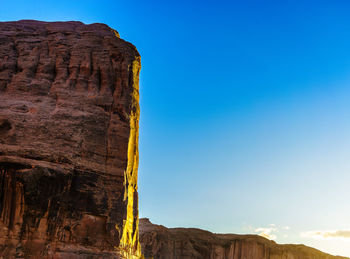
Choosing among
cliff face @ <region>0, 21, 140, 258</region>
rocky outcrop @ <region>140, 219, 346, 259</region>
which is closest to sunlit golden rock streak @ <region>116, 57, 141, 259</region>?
cliff face @ <region>0, 21, 140, 258</region>

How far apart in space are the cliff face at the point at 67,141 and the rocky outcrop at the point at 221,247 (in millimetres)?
43245

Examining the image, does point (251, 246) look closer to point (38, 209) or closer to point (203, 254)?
point (203, 254)

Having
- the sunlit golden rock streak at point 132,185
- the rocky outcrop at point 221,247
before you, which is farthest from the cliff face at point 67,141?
the rocky outcrop at point 221,247

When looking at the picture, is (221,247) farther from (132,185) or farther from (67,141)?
(67,141)

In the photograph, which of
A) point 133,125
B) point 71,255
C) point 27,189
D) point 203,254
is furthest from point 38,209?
point 203,254

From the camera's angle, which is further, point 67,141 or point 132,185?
point 132,185

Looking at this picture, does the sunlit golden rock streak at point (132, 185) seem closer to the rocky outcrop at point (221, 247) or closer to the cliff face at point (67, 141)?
the cliff face at point (67, 141)

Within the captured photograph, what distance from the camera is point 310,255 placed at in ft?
233

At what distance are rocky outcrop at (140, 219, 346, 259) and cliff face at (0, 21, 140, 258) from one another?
4324 centimetres

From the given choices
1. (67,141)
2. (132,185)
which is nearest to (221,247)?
(132,185)

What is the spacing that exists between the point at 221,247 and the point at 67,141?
5547 cm

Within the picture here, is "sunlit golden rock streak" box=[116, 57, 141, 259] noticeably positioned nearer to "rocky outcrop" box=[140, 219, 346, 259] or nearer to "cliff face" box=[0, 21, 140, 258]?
"cliff face" box=[0, 21, 140, 258]

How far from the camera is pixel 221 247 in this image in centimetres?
6988

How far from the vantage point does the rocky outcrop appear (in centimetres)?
6531
